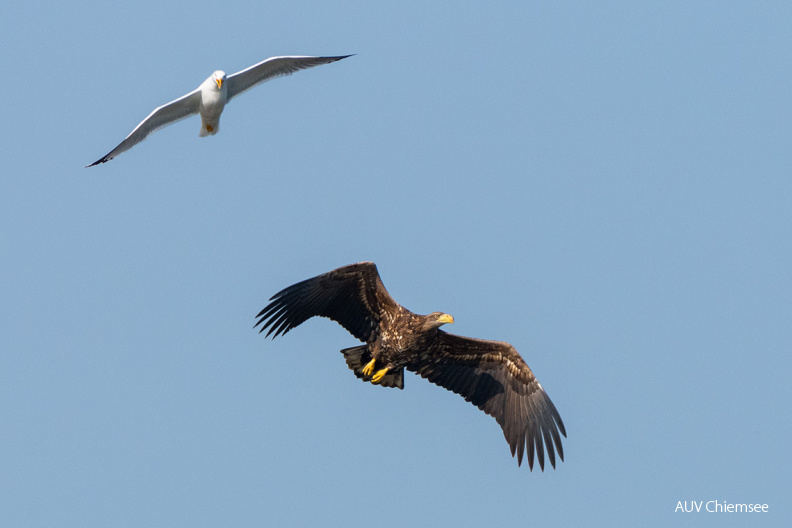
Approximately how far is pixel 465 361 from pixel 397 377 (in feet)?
4.19

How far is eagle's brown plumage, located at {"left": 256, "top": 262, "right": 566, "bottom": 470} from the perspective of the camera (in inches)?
641

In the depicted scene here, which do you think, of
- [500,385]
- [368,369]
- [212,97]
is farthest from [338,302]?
[212,97]

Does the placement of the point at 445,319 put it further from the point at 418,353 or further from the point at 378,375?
the point at 378,375

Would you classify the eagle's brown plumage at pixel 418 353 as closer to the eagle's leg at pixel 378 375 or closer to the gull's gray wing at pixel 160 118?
the eagle's leg at pixel 378 375

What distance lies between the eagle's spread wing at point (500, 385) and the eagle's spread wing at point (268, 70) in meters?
7.09

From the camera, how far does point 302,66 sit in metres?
20.2

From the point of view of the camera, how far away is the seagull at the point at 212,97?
1939 centimetres

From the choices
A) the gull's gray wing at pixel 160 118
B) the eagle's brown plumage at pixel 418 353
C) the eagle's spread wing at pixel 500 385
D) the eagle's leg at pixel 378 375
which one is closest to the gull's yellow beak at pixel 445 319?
the eagle's brown plumage at pixel 418 353

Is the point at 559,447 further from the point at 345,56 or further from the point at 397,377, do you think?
the point at 345,56

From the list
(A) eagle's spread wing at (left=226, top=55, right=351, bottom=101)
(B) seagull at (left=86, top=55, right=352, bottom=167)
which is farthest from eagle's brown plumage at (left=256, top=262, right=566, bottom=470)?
(A) eagle's spread wing at (left=226, top=55, right=351, bottom=101)

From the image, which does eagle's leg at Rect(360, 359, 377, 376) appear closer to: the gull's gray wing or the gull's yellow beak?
the gull's yellow beak

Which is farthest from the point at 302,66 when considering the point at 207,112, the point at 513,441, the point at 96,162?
the point at 513,441

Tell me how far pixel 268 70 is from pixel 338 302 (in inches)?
242

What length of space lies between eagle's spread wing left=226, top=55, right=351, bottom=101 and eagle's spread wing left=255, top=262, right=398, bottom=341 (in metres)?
5.56
